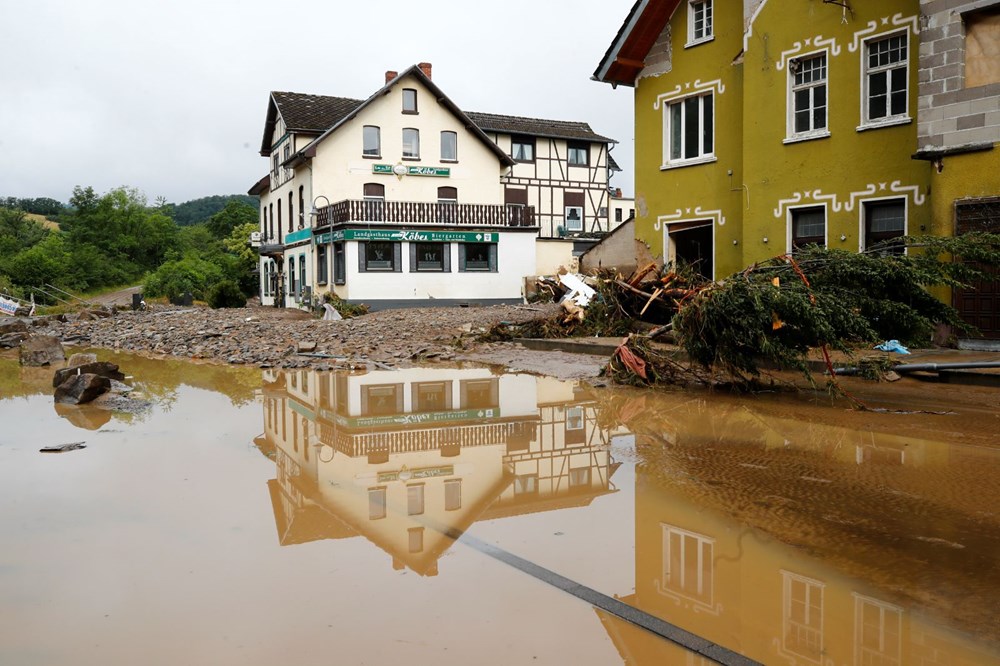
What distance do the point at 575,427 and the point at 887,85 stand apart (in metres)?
11.0

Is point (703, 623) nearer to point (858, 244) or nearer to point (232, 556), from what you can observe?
point (232, 556)

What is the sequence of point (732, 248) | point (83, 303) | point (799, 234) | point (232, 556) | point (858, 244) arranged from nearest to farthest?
point (232, 556), point (858, 244), point (799, 234), point (732, 248), point (83, 303)

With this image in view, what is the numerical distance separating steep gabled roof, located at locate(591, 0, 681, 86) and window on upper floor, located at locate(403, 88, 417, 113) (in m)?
18.8

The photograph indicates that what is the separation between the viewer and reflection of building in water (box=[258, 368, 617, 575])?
→ 207 inches

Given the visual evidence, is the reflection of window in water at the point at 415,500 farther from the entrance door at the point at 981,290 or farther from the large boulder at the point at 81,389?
the entrance door at the point at 981,290

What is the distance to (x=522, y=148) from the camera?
46188 millimetres

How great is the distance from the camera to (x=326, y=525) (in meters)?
5.18

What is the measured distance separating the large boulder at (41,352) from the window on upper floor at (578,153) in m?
34.4

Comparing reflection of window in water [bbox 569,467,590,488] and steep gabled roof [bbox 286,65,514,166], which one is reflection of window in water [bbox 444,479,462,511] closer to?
reflection of window in water [bbox 569,467,590,488]

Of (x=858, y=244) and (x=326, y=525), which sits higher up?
(x=858, y=244)

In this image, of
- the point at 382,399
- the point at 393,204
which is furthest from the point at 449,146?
the point at 382,399

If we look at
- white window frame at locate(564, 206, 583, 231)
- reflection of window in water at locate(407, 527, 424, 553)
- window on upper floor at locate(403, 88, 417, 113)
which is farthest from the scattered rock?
white window frame at locate(564, 206, 583, 231)

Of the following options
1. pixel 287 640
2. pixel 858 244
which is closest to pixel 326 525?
pixel 287 640

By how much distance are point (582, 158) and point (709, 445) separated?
41.9 metres
